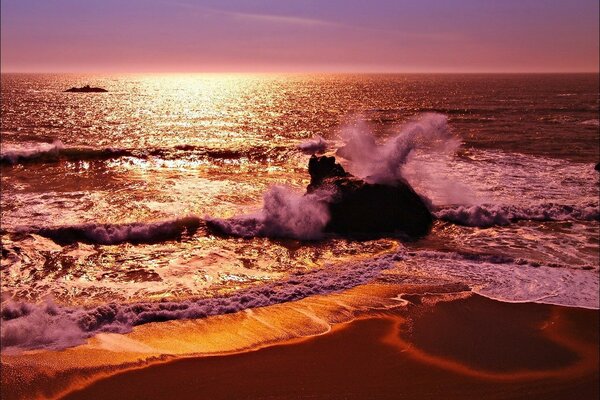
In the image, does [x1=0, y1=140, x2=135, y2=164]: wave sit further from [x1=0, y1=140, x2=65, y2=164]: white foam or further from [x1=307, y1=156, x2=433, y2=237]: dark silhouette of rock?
[x1=307, y1=156, x2=433, y2=237]: dark silhouette of rock

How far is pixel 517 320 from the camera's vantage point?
834 centimetres

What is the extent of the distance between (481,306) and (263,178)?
13428 millimetres

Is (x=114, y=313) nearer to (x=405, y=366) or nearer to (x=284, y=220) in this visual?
(x=405, y=366)

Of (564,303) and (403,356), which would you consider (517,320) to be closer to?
(564,303)

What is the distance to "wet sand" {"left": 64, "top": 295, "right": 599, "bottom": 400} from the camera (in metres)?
6.24

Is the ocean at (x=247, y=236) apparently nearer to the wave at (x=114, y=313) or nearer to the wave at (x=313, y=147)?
the wave at (x=114, y=313)

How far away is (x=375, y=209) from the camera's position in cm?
1344

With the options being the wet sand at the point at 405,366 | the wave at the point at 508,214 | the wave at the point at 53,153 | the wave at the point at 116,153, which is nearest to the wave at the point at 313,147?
the wave at the point at 116,153

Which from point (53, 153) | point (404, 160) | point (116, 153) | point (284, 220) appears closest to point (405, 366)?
point (284, 220)

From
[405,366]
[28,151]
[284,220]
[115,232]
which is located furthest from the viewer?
[28,151]

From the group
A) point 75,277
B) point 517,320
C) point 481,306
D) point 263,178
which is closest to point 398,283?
point 481,306

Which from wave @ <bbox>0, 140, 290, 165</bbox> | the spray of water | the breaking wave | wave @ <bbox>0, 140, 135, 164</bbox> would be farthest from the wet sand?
wave @ <bbox>0, 140, 135, 164</bbox>

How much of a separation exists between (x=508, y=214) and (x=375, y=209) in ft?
14.2

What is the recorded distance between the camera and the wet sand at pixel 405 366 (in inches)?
246
